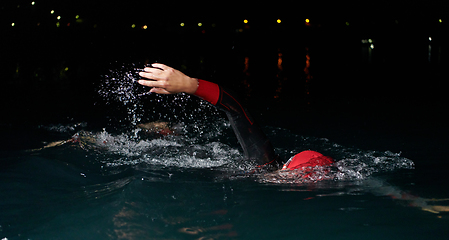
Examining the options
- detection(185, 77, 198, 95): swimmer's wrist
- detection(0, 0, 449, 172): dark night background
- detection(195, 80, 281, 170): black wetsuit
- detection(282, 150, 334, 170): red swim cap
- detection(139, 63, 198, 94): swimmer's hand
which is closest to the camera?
detection(139, 63, 198, 94): swimmer's hand

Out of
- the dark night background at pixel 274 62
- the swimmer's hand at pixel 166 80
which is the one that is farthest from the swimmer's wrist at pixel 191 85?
the dark night background at pixel 274 62

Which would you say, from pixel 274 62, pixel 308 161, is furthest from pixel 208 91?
pixel 274 62

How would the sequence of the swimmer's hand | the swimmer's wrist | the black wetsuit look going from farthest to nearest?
the black wetsuit, the swimmer's wrist, the swimmer's hand

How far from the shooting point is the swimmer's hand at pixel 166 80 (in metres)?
3.23

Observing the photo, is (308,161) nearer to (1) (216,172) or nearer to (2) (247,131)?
(2) (247,131)

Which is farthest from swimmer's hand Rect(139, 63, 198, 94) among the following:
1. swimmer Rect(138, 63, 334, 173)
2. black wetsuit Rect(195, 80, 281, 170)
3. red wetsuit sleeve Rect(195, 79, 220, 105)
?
black wetsuit Rect(195, 80, 281, 170)

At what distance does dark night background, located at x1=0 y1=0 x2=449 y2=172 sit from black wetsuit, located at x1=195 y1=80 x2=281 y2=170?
2582 mm

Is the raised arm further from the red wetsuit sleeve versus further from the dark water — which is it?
the dark water

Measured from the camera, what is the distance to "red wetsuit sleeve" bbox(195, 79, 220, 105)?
3.63 metres

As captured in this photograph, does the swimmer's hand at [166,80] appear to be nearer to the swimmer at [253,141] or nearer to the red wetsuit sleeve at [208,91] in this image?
the swimmer at [253,141]

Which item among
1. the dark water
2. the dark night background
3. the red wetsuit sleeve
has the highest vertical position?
the dark night background

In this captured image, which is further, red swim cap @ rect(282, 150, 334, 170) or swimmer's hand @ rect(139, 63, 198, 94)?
red swim cap @ rect(282, 150, 334, 170)

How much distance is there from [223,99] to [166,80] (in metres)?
0.79

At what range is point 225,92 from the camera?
389cm
